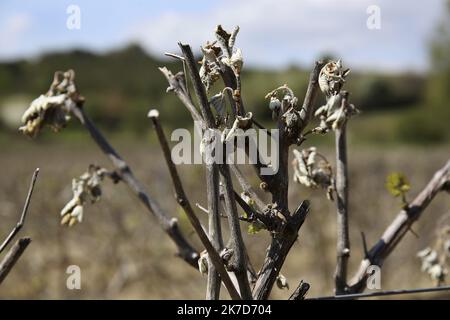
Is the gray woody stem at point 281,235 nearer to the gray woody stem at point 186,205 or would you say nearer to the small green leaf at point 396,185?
the gray woody stem at point 186,205

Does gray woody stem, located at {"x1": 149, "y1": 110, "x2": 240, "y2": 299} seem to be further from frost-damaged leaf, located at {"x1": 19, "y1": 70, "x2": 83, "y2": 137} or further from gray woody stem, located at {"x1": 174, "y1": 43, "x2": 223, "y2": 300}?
frost-damaged leaf, located at {"x1": 19, "y1": 70, "x2": 83, "y2": 137}

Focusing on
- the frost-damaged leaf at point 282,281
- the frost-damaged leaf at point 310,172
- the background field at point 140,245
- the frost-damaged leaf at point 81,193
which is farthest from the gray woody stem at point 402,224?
the background field at point 140,245

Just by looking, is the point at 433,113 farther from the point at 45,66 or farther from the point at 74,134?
the point at 45,66

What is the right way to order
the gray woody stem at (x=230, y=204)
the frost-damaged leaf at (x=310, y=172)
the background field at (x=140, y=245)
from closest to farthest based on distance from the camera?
the gray woody stem at (x=230, y=204)
the frost-damaged leaf at (x=310, y=172)
the background field at (x=140, y=245)

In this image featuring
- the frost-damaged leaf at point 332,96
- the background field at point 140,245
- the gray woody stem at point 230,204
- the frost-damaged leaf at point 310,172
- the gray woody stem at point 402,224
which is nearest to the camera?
the gray woody stem at point 230,204

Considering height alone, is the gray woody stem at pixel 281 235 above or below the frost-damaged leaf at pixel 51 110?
below

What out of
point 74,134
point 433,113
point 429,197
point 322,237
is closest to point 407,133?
point 433,113

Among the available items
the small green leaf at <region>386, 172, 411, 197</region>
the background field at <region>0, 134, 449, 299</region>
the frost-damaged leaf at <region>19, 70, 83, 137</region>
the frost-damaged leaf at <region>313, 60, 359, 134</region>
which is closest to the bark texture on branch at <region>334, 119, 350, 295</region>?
the small green leaf at <region>386, 172, 411, 197</region>

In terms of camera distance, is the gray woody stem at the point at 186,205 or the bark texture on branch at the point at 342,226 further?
the bark texture on branch at the point at 342,226

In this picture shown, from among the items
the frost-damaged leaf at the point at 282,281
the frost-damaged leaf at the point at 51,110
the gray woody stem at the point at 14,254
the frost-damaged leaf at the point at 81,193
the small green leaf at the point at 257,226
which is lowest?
the frost-damaged leaf at the point at 282,281
